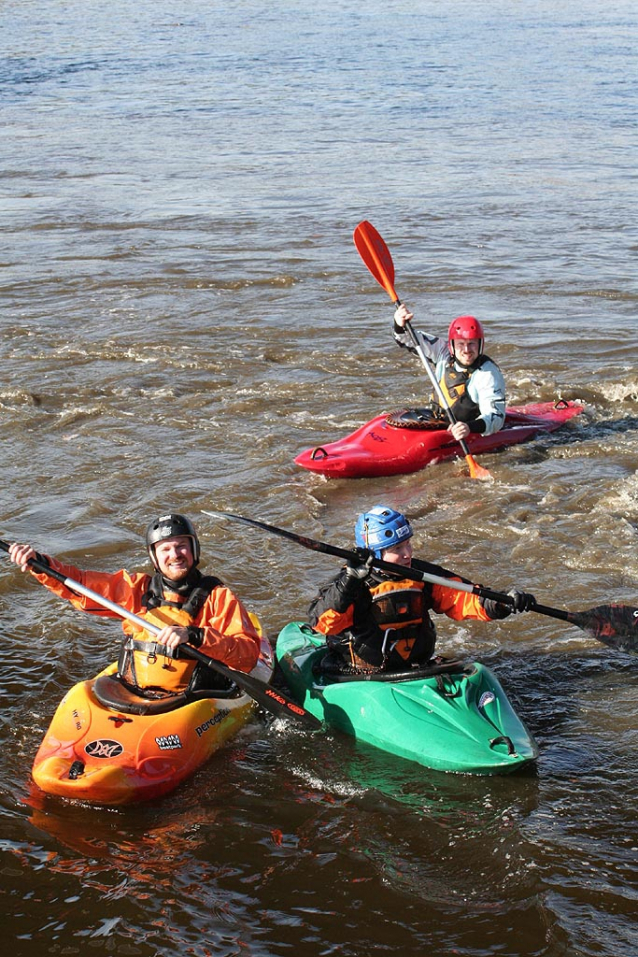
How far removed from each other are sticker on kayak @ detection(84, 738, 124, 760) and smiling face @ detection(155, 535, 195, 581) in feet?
2.83

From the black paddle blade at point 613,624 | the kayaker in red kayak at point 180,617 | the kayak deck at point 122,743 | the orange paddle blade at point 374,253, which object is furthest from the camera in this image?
the orange paddle blade at point 374,253

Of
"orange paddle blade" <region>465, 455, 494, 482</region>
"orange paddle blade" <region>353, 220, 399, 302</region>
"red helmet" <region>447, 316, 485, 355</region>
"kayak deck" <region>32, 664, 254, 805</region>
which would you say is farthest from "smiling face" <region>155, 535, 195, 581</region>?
"orange paddle blade" <region>353, 220, 399, 302</region>

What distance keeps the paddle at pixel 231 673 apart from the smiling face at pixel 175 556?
27cm

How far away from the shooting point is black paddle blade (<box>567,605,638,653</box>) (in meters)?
6.11

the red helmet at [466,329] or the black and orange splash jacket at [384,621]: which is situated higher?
the red helmet at [466,329]

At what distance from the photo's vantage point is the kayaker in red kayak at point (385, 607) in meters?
5.70

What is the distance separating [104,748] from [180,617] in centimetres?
75

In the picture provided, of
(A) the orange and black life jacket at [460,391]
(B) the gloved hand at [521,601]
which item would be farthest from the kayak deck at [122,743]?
(A) the orange and black life jacket at [460,391]

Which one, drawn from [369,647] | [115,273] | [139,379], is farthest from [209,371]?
[369,647]

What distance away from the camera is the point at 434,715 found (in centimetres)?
552

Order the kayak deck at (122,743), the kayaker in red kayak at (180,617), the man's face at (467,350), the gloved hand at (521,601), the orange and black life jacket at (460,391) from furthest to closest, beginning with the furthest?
the orange and black life jacket at (460,391) → the man's face at (467,350) → the gloved hand at (521,601) → the kayaker in red kayak at (180,617) → the kayak deck at (122,743)

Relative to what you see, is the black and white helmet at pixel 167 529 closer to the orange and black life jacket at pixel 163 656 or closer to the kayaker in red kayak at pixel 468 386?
the orange and black life jacket at pixel 163 656

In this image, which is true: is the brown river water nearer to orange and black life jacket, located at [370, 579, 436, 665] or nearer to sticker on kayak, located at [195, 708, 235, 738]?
sticker on kayak, located at [195, 708, 235, 738]

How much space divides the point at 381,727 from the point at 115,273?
1092 cm
